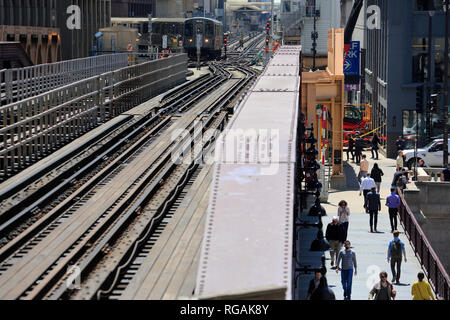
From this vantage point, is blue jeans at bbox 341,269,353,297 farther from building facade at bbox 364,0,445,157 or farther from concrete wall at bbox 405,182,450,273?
building facade at bbox 364,0,445,157

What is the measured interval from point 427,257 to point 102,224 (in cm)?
742

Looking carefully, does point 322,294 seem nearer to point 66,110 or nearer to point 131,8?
point 66,110

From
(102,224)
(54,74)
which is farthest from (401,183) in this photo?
(54,74)

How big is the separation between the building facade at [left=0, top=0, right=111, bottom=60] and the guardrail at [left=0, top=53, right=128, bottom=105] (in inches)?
299

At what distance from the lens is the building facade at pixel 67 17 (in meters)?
56.9

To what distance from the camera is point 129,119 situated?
34062 mm

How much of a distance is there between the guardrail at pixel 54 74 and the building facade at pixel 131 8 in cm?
7217

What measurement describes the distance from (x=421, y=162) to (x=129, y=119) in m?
10.5

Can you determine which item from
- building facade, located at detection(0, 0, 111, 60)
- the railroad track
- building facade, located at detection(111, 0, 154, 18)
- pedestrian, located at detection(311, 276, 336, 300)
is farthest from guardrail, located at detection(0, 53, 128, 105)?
building facade, located at detection(111, 0, 154, 18)

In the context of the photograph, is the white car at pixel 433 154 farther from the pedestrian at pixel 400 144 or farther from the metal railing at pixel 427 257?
the metal railing at pixel 427 257

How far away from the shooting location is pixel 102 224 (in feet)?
57.8

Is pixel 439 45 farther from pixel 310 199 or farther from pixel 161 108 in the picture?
pixel 310 199

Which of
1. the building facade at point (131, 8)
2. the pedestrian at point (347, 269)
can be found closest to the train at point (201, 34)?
the building facade at point (131, 8)
